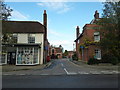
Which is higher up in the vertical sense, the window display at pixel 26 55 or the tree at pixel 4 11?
the tree at pixel 4 11

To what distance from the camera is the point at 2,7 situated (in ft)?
62.2

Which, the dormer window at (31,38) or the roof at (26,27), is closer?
the dormer window at (31,38)

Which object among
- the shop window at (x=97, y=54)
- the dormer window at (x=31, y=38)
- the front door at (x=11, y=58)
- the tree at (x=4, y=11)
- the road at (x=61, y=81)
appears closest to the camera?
the road at (x=61, y=81)

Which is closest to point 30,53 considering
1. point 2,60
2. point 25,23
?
point 2,60

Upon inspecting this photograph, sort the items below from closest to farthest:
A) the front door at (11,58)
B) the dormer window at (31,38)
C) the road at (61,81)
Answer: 1. the road at (61,81)
2. the front door at (11,58)
3. the dormer window at (31,38)

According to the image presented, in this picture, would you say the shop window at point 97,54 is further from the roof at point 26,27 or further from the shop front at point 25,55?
the shop front at point 25,55

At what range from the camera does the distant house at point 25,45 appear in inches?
1003

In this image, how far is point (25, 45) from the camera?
25.4 metres

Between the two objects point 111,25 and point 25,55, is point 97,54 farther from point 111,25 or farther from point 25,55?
point 25,55

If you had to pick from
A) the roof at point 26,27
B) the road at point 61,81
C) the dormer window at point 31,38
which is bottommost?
the road at point 61,81

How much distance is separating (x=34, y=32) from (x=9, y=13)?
948 centimetres

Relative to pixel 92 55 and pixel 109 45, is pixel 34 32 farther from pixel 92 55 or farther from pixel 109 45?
pixel 109 45

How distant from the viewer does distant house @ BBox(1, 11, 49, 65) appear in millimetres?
25484

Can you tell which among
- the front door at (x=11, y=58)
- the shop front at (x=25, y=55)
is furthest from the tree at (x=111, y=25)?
the front door at (x=11, y=58)
